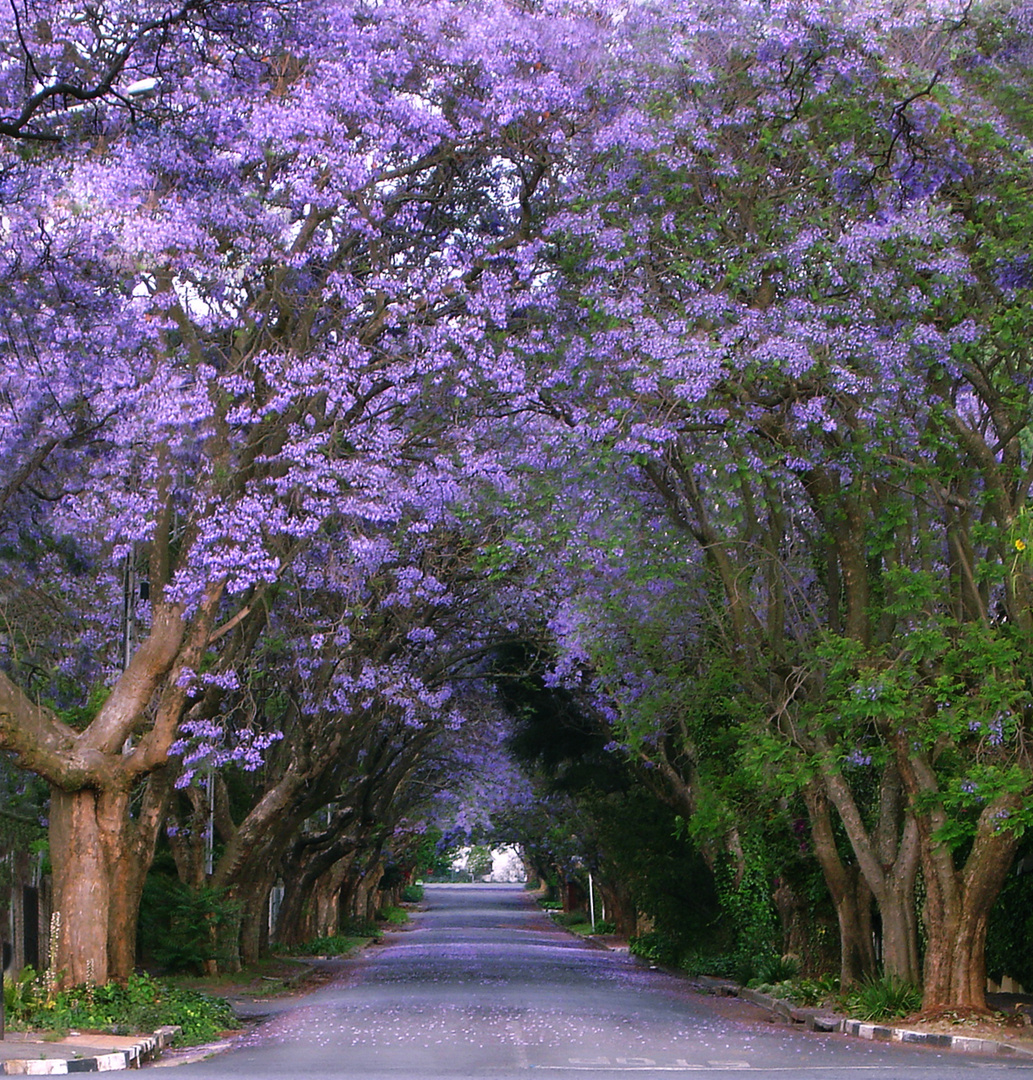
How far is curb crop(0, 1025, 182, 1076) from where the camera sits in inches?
499

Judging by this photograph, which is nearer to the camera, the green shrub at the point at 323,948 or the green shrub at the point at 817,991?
the green shrub at the point at 817,991

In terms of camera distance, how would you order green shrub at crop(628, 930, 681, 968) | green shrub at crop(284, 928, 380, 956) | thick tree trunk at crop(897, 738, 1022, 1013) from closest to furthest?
thick tree trunk at crop(897, 738, 1022, 1013) < green shrub at crop(628, 930, 681, 968) < green shrub at crop(284, 928, 380, 956)

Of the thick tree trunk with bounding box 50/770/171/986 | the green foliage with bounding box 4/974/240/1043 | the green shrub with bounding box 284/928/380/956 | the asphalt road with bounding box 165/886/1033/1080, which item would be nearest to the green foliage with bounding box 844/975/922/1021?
the asphalt road with bounding box 165/886/1033/1080

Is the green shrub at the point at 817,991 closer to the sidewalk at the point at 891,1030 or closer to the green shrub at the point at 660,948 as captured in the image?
the sidewalk at the point at 891,1030

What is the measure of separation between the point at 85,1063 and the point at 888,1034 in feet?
27.8

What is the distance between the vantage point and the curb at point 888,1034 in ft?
48.6

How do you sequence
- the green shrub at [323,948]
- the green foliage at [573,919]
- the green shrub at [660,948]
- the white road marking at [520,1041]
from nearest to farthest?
1. the white road marking at [520,1041]
2. the green shrub at [660,948]
3. the green shrub at [323,948]
4. the green foliage at [573,919]

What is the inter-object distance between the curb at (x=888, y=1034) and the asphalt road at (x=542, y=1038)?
36 cm

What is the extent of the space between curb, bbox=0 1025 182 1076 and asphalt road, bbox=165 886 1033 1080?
66cm

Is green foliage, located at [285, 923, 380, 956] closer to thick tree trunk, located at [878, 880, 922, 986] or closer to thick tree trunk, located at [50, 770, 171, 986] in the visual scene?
thick tree trunk, located at [50, 770, 171, 986]

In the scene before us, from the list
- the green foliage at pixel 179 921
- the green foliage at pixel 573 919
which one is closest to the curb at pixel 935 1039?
the green foliage at pixel 179 921

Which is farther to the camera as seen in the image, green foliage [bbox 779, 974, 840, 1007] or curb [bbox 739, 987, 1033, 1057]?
green foliage [bbox 779, 974, 840, 1007]

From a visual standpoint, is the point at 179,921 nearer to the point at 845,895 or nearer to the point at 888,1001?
the point at 845,895

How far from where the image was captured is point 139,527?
17094 millimetres
